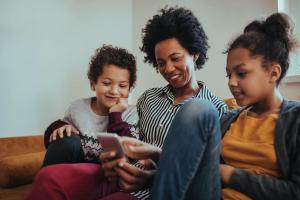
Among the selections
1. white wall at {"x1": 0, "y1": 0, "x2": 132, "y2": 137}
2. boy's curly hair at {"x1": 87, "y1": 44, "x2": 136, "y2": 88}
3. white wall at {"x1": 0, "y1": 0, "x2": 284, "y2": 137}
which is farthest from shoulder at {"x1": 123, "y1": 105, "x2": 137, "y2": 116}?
white wall at {"x1": 0, "y1": 0, "x2": 132, "y2": 137}

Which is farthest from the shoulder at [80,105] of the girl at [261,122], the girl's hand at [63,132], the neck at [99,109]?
the girl at [261,122]

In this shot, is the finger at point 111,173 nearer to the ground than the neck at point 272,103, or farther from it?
nearer to the ground

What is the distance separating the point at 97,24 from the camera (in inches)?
90.7

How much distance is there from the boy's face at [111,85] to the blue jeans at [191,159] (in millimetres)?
542

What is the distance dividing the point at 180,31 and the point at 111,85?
33 centimetres

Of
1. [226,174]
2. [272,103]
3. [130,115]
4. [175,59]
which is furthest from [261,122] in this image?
[130,115]

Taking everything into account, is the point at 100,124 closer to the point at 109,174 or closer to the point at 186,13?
the point at 109,174

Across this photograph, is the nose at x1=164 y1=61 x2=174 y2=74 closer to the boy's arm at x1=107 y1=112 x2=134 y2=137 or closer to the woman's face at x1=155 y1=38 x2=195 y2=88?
the woman's face at x1=155 y1=38 x2=195 y2=88

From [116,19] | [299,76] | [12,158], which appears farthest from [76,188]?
[116,19]

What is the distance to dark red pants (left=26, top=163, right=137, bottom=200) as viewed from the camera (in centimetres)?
89

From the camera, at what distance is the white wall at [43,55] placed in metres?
1.80

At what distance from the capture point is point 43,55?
195 cm

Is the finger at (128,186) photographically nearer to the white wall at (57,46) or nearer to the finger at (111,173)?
the finger at (111,173)

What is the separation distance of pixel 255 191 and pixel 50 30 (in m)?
1.59
